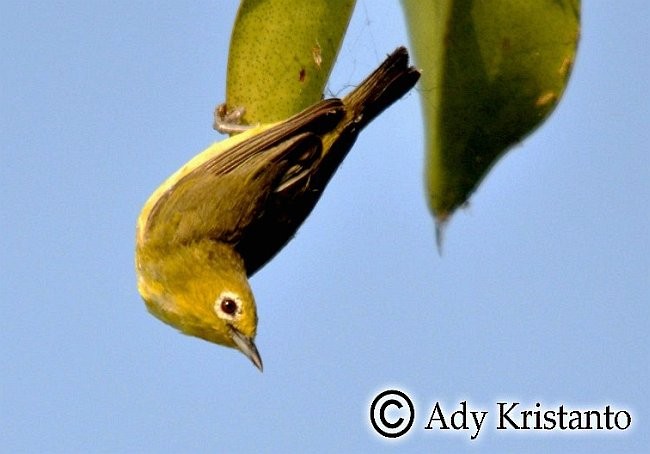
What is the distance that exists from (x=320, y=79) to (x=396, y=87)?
2.59ft

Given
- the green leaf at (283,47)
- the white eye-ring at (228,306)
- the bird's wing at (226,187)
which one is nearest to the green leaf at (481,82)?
the green leaf at (283,47)

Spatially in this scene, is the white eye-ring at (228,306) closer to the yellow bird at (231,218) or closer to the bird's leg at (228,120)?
the yellow bird at (231,218)

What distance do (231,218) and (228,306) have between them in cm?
33

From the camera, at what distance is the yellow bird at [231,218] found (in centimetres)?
374

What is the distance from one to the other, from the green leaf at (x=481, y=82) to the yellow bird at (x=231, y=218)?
3.34ft

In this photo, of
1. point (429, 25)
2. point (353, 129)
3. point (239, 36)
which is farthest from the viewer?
point (353, 129)

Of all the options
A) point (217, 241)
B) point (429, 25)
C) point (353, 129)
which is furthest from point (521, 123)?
point (217, 241)

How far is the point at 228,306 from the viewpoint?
379 centimetres

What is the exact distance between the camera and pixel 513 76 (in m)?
2.66

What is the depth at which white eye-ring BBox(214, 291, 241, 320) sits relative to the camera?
12.4 ft

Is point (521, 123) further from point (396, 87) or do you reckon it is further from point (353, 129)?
point (353, 129)

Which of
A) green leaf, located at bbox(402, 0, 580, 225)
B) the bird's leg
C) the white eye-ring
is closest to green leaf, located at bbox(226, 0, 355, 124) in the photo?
the bird's leg

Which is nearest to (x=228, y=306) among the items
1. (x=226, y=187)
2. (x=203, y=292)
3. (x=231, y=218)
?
(x=203, y=292)

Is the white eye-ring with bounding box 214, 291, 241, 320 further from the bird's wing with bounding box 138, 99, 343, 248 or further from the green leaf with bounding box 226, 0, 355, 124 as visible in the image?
the green leaf with bounding box 226, 0, 355, 124
